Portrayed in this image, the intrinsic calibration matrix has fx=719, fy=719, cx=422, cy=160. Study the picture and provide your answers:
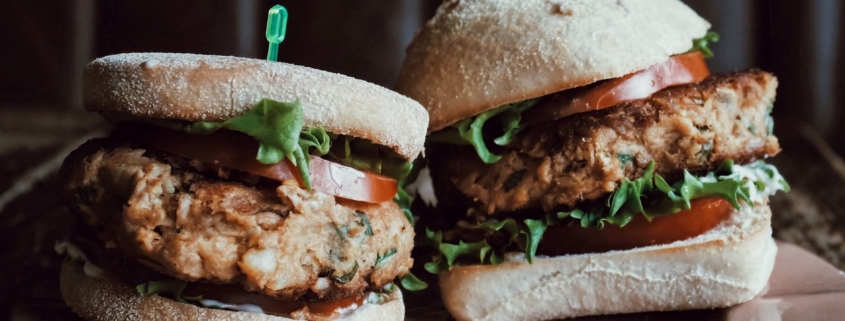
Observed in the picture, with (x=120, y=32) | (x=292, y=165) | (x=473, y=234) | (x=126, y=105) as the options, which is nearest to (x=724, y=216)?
(x=473, y=234)

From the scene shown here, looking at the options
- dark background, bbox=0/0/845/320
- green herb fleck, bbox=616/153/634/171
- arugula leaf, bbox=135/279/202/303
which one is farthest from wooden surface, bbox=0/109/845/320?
arugula leaf, bbox=135/279/202/303

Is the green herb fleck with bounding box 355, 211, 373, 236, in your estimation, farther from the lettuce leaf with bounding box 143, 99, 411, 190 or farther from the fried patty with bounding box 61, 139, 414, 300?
the lettuce leaf with bounding box 143, 99, 411, 190

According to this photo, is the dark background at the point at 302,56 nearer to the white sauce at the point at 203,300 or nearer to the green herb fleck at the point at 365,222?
the white sauce at the point at 203,300

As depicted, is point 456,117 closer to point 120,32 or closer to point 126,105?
point 126,105

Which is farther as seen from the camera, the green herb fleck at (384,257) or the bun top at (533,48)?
the bun top at (533,48)

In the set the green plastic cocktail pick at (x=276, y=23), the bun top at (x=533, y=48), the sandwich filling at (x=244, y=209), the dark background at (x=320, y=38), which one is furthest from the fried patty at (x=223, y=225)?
the dark background at (x=320, y=38)

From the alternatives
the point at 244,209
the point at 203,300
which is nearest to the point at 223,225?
the point at 244,209

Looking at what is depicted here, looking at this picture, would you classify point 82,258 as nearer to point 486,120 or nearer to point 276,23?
point 276,23
